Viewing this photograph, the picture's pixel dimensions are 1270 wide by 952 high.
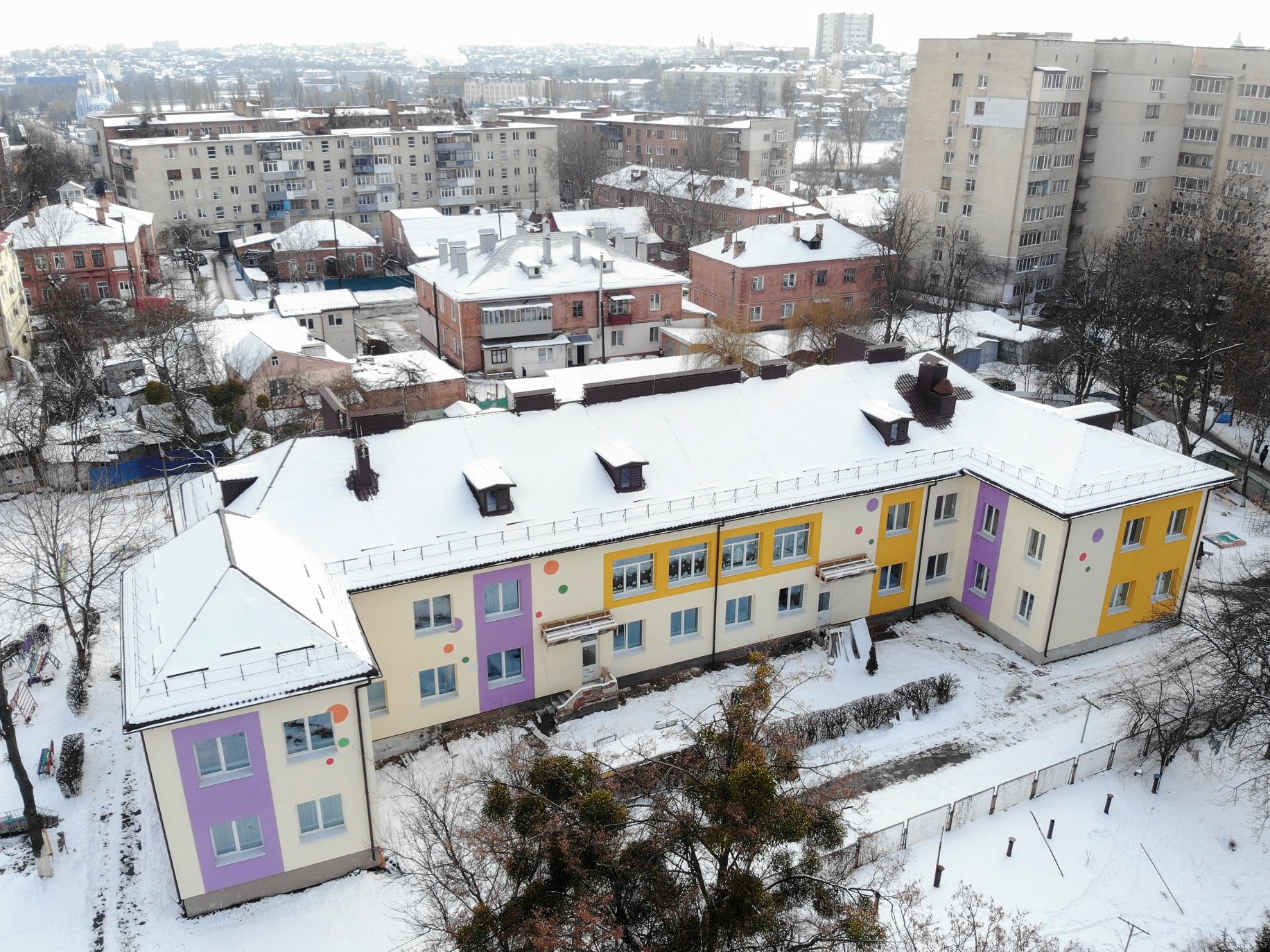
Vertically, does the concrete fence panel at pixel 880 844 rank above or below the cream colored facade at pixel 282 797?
below

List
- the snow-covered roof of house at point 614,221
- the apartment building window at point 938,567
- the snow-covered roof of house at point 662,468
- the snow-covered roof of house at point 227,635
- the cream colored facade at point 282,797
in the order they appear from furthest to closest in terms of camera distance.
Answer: the snow-covered roof of house at point 614,221, the apartment building window at point 938,567, the snow-covered roof of house at point 662,468, the cream colored facade at point 282,797, the snow-covered roof of house at point 227,635

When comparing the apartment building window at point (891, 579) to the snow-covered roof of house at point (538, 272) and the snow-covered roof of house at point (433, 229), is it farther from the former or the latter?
the snow-covered roof of house at point (433, 229)

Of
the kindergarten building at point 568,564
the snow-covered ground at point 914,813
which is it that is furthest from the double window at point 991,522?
the snow-covered ground at point 914,813

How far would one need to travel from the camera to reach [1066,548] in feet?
95.8

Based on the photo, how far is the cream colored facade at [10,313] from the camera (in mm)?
56344

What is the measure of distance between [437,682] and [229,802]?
22.8ft

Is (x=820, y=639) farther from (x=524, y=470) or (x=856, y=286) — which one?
(x=856, y=286)

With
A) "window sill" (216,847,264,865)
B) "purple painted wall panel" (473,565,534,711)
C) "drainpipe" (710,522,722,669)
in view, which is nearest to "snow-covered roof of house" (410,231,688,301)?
"drainpipe" (710,522,722,669)

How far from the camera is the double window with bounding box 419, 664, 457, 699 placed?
1040 inches

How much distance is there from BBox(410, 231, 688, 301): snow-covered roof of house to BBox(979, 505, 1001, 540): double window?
34854 millimetres

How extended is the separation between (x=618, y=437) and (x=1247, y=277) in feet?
134

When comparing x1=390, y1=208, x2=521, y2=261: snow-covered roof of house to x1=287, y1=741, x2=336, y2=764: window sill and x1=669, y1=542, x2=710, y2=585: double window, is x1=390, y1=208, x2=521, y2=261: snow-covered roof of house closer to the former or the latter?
x1=669, y1=542, x2=710, y2=585: double window

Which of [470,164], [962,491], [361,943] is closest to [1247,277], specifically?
[962,491]

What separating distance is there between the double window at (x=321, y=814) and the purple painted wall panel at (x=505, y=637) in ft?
19.1
